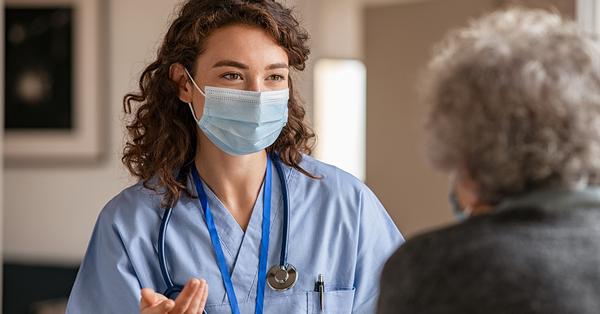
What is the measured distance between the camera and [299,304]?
5.91 feet

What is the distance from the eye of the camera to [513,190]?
44.1 inches

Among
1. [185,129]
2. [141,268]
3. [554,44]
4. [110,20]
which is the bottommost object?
[141,268]

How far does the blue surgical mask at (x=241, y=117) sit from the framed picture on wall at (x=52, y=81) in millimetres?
2657

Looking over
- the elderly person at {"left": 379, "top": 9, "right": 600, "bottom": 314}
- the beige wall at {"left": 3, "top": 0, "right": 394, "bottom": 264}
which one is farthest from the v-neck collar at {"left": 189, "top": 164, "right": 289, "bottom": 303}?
the beige wall at {"left": 3, "top": 0, "right": 394, "bottom": 264}

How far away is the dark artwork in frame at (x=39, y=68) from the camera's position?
14.8ft

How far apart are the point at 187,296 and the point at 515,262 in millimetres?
676

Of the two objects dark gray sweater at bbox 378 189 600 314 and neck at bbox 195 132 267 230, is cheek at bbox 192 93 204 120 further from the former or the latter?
dark gray sweater at bbox 378 189 600 314

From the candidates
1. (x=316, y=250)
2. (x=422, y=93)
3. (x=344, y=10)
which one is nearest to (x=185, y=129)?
(x=316, y=250)

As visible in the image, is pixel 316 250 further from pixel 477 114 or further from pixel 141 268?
pixel 477 114

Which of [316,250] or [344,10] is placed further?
[344,10]

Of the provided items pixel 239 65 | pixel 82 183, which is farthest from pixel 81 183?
pixel 239 65

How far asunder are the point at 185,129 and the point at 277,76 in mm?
245

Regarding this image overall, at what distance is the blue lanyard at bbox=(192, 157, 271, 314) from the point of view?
1785mm

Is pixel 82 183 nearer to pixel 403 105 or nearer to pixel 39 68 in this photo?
pixel 39 68
